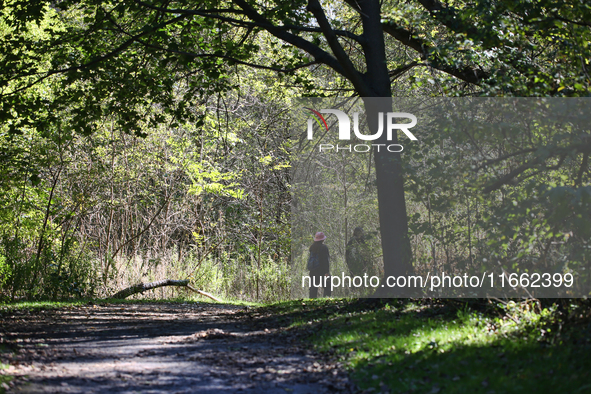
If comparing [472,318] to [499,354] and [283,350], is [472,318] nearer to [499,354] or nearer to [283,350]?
[499,354]

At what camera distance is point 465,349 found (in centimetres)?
531

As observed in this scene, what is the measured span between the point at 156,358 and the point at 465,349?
3249mm

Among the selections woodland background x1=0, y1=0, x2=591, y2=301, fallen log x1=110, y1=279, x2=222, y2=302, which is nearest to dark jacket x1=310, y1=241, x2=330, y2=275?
woodland background x1=0, y1=0, x2=591, y2=301

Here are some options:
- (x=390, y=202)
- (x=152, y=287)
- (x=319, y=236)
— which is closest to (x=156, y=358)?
(x=390, y=202)

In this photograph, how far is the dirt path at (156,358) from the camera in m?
4.85

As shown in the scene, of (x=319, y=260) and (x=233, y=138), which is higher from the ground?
(x=233, y=138)

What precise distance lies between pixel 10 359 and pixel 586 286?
6.40 m

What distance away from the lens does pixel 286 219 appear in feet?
66.2

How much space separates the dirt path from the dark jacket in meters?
2.35

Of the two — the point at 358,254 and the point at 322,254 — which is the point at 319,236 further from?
the point at 358,254

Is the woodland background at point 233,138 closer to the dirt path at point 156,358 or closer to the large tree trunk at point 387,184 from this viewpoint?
the large tree trunk at point 387,184

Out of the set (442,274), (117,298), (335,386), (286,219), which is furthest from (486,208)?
(286,219)

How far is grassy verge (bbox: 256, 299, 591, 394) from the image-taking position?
4375mm

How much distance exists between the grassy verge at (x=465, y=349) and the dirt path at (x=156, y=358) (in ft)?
1.31
